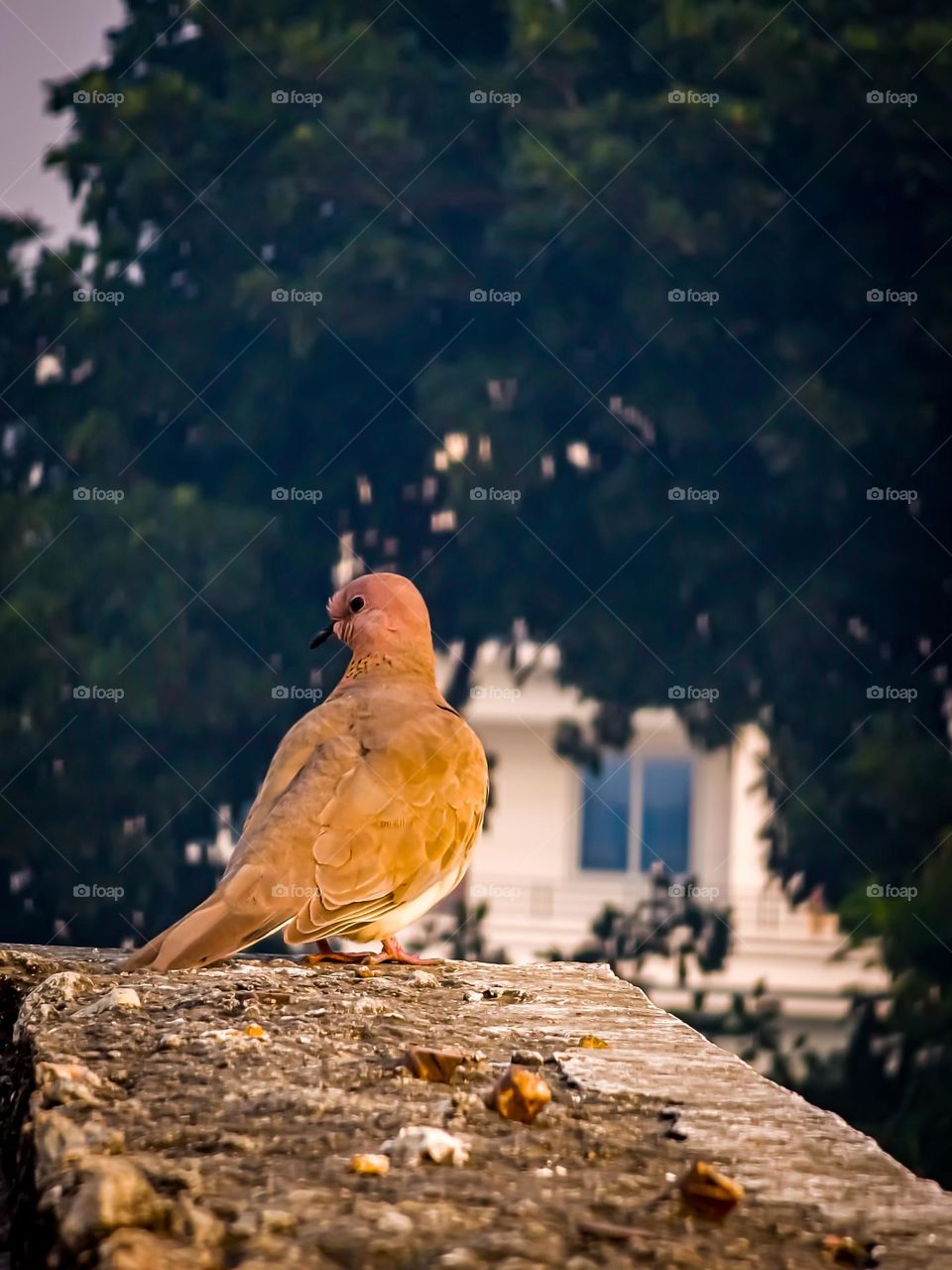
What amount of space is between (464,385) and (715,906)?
→ 13.1 ft

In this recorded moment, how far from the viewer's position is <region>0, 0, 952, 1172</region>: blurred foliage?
10.4 metres

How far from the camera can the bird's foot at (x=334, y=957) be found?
4184 mm

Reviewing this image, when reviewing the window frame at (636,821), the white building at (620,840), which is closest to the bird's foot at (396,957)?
the white building at (620,840)

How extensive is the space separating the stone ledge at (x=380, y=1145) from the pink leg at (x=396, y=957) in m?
0.81
